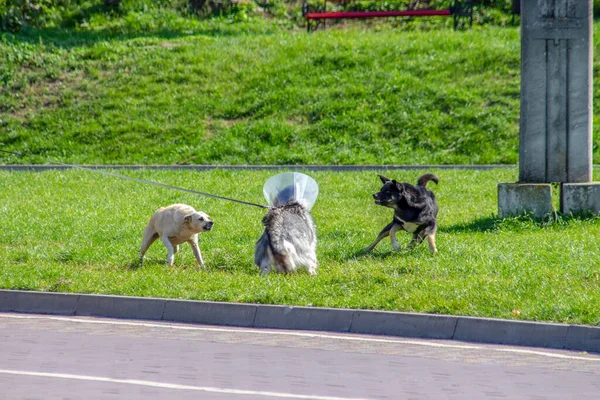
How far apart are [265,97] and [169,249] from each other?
14858mm

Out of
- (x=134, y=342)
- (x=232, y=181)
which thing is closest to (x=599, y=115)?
(x=232, y=181)

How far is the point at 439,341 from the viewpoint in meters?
8.44

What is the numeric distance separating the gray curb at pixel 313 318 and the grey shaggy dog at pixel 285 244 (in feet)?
4.48

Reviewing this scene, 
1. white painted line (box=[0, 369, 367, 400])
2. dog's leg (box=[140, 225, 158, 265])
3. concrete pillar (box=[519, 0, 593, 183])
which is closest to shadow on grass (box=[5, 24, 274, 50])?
concrete pillar (box=[519, 0, 593, 183])

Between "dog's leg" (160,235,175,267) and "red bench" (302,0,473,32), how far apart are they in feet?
62.3

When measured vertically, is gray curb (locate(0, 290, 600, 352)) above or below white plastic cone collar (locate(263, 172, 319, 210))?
below

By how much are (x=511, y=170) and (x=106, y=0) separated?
60.7 feet

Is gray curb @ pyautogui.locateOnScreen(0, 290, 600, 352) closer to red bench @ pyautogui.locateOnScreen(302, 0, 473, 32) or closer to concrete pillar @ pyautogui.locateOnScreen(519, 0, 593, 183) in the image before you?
concrete pillar @ pyautogui.locateOnScreen(519, 0, 593, 183)

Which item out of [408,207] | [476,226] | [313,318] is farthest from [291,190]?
[476,226]

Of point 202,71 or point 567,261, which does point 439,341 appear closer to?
point 567,261

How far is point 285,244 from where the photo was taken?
10.5 m

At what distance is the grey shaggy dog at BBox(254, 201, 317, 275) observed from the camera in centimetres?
1053

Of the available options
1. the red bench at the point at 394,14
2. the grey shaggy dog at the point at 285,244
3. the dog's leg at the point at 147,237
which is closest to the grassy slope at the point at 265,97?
the red bench at the point at 394,14

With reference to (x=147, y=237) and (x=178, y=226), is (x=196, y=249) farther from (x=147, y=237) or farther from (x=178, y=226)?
(x=147, y=237)
